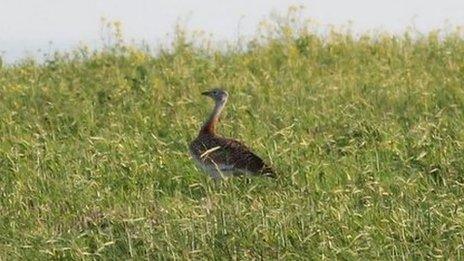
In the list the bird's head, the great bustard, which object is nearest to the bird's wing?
the great bustard

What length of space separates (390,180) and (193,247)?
278cm

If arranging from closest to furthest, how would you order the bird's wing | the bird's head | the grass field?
the grass field, the bird's wing, the bird's head

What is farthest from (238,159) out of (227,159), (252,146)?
(252,146)

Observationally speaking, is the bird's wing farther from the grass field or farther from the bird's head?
the bird's head

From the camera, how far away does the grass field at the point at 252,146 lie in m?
7.15

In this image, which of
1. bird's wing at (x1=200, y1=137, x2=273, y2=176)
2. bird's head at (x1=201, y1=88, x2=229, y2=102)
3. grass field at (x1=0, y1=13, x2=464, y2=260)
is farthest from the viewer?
bird's head at (x1=201, y1=88, x2=229, y2=102)

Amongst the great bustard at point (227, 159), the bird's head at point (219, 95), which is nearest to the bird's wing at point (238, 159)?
the great bustard at point (227, 159)

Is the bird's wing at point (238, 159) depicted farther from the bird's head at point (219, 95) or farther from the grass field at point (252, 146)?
the bird's head at point (219, 95)

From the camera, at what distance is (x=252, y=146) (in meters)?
11.3

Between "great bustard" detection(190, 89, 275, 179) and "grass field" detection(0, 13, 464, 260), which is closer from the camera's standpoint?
"grass field" detection(0, 13, 464, 260)

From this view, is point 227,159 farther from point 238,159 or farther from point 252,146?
point 252,146

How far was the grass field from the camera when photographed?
23.5ft

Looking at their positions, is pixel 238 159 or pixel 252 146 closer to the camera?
pixel 238 159

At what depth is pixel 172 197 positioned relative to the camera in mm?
9758
